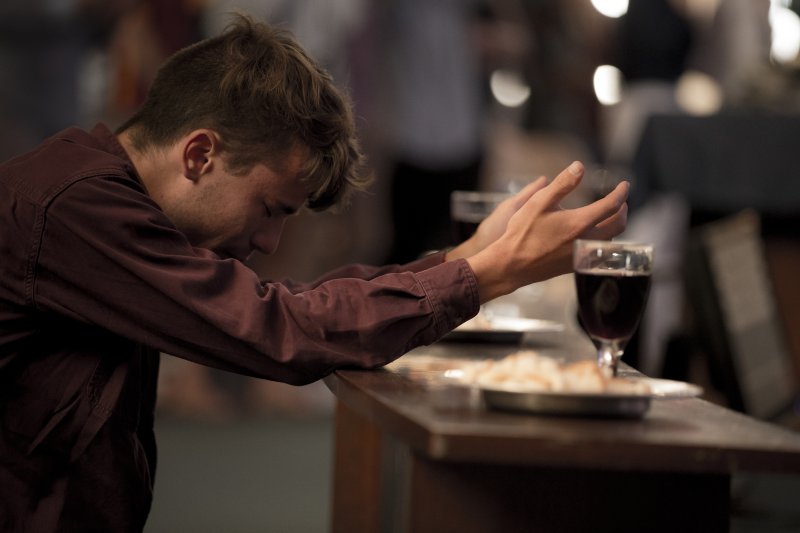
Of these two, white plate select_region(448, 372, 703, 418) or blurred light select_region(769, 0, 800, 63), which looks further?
blurred light select_region(769, 0, 800, 63)

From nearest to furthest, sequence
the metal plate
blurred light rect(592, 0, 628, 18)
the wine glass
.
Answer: the metal plate → the wine glass → blurred light rect(592, 0, 628, 18)

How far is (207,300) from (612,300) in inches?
18.6

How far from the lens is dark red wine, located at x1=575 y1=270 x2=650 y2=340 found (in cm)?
160

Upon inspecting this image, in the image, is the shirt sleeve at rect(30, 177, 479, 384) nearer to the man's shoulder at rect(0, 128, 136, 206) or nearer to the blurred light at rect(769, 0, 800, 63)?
the man's shoulder at rect(0, 128, 136, 206)

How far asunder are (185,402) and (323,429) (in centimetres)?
60

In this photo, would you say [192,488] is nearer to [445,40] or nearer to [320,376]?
[445,40]

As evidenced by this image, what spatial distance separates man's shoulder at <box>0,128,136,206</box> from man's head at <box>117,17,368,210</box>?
15 centimetres

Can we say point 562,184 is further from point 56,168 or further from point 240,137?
point 56,168

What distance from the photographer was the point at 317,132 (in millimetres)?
1931

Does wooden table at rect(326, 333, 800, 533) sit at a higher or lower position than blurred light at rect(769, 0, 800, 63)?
lower

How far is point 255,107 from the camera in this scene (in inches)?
74.9

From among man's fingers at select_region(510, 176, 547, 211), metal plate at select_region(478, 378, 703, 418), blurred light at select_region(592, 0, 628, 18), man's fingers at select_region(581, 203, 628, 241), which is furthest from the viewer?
blurred light at select_region(592, 0, 628, 18)

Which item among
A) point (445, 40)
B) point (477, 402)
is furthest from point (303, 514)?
point (477, 402)

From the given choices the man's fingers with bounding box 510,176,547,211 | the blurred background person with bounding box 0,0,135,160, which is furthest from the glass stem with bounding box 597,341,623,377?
the blurred background person with bounding box 0,0,135,160
